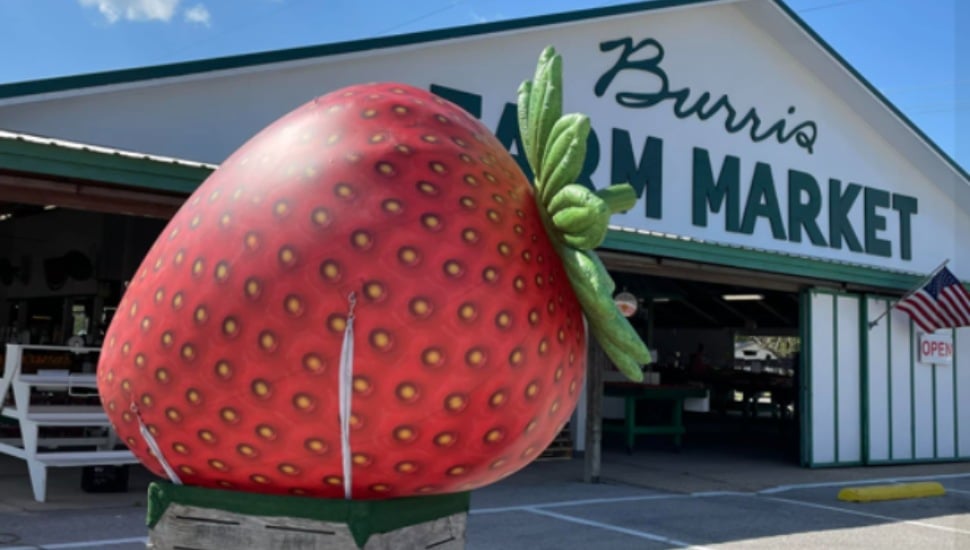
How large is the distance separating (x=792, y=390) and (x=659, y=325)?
10.5m

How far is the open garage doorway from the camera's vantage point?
1523 centimetres

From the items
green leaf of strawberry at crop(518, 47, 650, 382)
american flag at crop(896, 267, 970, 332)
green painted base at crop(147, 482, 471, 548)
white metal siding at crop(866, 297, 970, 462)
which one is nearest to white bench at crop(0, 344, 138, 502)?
green painted base at crop(147, 482, 471, 548)

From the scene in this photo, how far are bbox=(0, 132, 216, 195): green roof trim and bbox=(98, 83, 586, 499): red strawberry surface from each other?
4596 mm

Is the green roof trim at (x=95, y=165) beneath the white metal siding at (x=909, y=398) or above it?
above

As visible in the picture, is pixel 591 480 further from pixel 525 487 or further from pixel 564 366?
pixel 564 366

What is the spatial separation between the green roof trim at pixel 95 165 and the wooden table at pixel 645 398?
8807mm

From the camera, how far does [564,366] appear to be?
221 centimetres

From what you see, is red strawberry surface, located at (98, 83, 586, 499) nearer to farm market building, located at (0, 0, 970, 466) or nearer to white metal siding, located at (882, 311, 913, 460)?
farm market building, located at (0, 0, 970, 466)

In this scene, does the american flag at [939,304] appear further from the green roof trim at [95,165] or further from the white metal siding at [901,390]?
the green roof trim at [95,165]

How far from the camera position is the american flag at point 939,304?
14.3 metres

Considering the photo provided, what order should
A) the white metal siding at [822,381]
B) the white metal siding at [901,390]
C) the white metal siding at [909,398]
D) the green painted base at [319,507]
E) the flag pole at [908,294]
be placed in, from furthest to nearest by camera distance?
the white metal siding at [901,390]
the white metal siding at [909,398]
the flag pole at [908,294]
the white metal siding at [822,381]
the green painted base at [319,507]

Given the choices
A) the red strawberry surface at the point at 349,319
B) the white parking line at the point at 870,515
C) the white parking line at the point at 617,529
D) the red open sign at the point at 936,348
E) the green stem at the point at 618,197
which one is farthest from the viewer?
the red open sign at the point at 936,348

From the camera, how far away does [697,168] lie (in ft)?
46.2

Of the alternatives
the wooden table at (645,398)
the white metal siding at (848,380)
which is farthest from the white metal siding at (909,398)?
the wooden table at (645,398)
